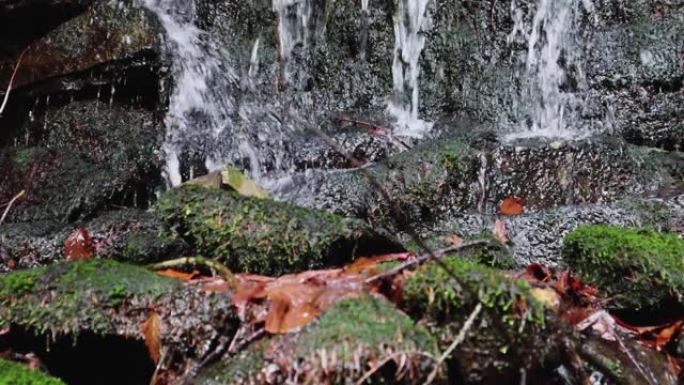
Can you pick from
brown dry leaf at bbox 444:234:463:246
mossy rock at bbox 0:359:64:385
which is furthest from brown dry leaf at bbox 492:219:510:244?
mossy rock at bbox 0:359:64:385

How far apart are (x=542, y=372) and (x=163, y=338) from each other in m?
1.38

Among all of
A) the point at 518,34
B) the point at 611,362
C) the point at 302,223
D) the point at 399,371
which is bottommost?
the point at 611,362

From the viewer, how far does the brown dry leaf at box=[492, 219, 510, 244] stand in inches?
175

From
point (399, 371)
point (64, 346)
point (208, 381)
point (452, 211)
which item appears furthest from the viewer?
point (452, 211)

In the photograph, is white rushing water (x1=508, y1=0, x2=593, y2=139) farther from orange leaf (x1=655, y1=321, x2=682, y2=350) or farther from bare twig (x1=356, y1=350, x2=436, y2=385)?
bare twig (x1=356, y1=350, x2=436, y2=385)

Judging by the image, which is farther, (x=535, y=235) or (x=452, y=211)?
(x=452, y=211)

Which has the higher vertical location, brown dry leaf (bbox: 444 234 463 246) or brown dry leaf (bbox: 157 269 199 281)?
brown dry leaf (bbox: 157 269 199 281)

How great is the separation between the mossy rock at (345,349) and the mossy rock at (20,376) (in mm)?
527

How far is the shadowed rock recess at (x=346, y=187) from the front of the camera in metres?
2.49

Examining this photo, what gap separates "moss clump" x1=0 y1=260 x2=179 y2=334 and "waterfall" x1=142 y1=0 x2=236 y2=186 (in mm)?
3069

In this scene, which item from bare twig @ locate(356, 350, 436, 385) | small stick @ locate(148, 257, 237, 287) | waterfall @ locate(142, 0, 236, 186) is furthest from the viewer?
waterfall @ locate(142, 0, 236, 186)

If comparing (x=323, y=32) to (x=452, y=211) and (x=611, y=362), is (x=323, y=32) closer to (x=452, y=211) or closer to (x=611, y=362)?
(x=452, y=211)

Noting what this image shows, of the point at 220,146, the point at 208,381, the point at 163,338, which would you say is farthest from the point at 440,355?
the point at 220,146

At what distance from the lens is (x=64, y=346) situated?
288cm
